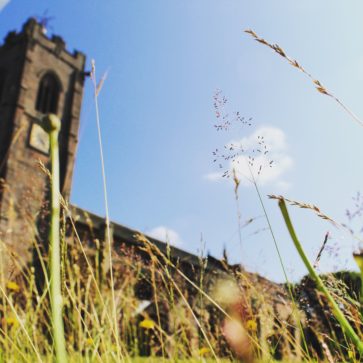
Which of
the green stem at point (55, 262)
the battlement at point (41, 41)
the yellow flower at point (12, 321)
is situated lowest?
the green stem at point (55, 262)

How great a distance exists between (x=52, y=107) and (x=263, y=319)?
1856 centimetres

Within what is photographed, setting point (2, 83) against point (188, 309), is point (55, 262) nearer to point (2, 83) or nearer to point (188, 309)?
point (188, 309)

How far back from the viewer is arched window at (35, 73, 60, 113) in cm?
1791

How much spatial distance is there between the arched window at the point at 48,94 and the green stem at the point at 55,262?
1878 cm

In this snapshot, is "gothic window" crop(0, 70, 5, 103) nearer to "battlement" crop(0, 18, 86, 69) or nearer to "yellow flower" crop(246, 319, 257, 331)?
"battlement" crop(0, 18, 86, 69)

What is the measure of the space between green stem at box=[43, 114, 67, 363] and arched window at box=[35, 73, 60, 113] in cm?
1878

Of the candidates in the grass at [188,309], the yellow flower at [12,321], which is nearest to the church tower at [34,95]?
the yellow flower at [12,321]

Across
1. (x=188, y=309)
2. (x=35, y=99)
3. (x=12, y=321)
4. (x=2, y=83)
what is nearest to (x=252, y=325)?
(x=188, y=309)

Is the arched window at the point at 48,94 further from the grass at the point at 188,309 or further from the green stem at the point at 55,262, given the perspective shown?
the green stem at the point at 55,262

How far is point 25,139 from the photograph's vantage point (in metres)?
15.8

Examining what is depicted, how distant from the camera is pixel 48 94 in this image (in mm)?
18312

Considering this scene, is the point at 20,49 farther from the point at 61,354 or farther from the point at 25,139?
the point at 61,354

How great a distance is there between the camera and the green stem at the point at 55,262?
285 mm

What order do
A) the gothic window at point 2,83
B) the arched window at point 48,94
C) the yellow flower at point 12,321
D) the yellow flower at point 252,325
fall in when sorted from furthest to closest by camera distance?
1. the arched window at point 48,94
2. the gothic window at point 2,83
3. the yellow flower at point 12,321
4. the yellow flower at point 252,325
